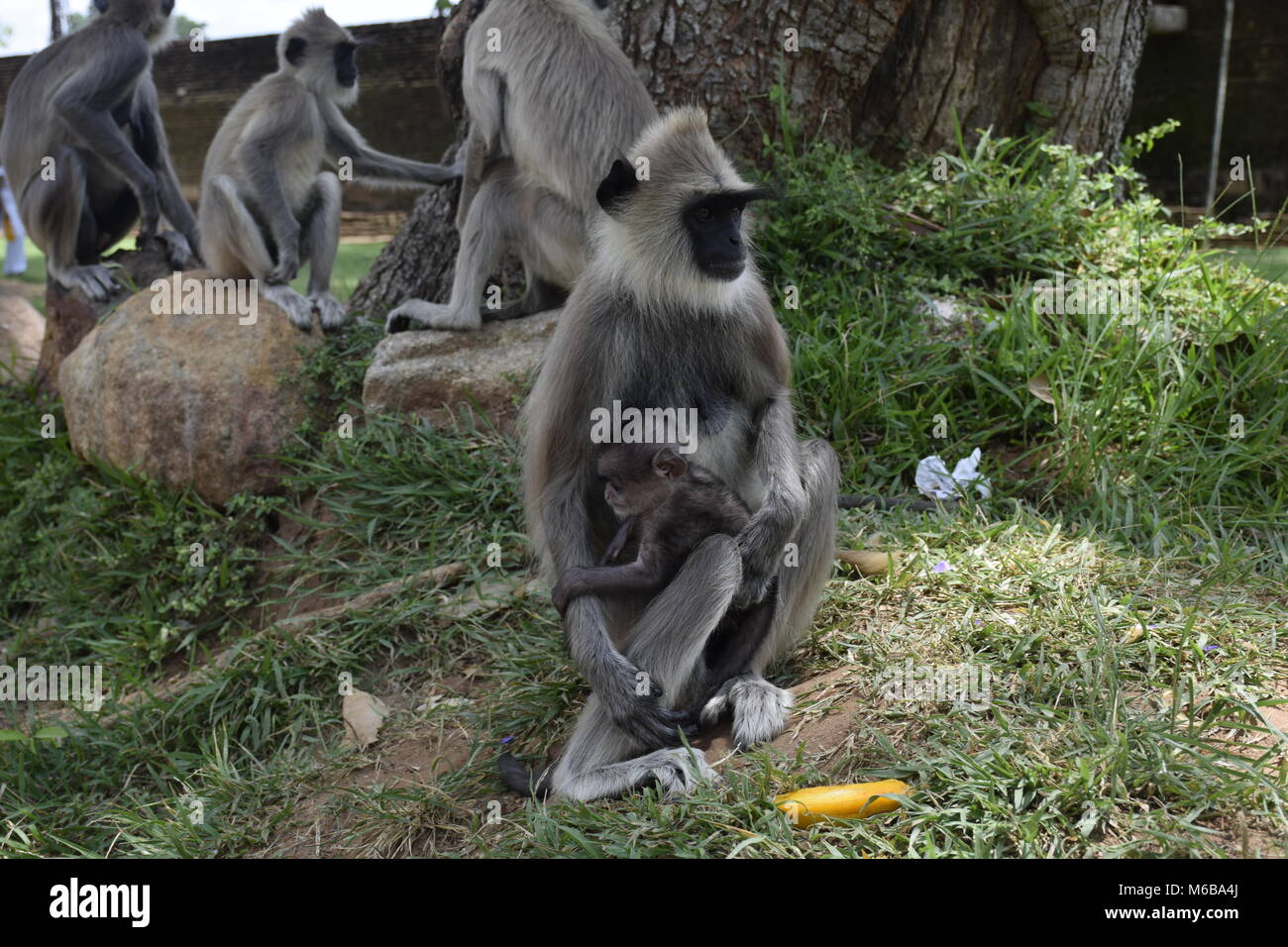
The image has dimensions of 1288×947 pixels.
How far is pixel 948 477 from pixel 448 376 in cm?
231

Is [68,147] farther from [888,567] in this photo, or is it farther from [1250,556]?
[1250,556]

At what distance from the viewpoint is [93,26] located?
272 inches

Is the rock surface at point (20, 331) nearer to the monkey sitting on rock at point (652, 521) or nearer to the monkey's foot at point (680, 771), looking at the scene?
the monkey sitting on rock at point (652, 521)

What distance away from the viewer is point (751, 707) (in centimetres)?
318

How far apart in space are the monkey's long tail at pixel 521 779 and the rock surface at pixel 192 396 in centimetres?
247

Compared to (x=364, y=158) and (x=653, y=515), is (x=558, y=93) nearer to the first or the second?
(x=364, y=158)

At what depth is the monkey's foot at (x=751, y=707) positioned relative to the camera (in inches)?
123

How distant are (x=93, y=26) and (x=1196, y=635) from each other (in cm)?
699

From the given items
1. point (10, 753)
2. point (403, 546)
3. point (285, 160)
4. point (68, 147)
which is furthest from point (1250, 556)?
point (68, 147)

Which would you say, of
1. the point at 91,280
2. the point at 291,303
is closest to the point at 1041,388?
the point at 291,303

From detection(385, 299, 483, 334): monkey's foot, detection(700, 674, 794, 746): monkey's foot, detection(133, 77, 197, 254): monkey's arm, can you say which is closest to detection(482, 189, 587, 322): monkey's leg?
detection(385, 299, 483, 334): monkey's foot

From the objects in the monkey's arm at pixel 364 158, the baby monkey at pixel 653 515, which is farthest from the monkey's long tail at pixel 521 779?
the monkey's arm at pixel 364 158

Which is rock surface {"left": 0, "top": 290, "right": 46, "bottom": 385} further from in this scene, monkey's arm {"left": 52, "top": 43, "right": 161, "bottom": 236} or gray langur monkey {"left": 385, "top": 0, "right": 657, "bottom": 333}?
gray langur monkey {"left": 385, "top": 0, "right": 657, "bottom": 333}

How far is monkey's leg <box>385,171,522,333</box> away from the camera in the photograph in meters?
5.35
